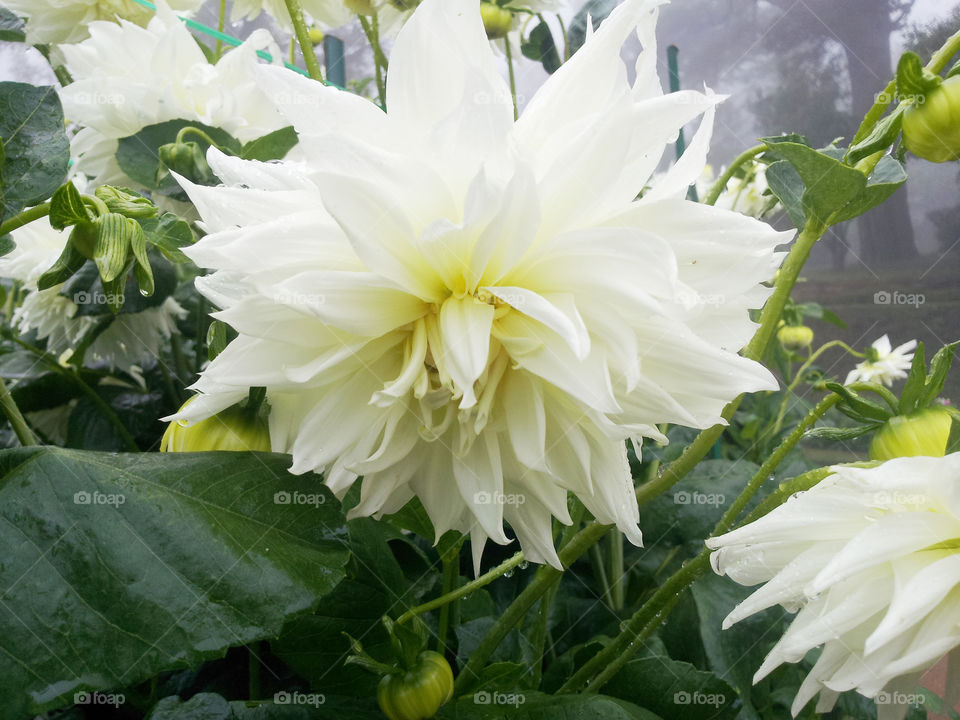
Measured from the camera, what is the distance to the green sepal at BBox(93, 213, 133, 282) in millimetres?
331

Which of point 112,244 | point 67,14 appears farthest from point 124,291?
point 67,14

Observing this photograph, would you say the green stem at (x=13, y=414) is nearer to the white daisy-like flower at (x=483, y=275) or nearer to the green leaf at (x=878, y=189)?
the white daisy-like flower at (x=483, y=275)

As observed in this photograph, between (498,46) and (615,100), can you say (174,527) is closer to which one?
(615,100)

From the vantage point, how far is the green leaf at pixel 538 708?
362 mm

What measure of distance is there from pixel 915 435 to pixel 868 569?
0.10 m

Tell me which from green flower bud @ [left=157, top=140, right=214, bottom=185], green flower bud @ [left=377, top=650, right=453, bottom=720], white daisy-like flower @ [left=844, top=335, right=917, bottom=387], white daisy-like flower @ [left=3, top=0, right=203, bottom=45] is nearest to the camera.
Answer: green flower bud @ [left=377, top=650, right=453, bottom=720]

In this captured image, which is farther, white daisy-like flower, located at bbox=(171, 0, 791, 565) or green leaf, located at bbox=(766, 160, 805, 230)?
green leaf, located at bbox=(766, 160, 805, 230)

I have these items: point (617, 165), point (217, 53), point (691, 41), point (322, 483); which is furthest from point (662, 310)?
point (691, 41)

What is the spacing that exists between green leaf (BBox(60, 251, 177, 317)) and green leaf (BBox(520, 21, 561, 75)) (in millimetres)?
459

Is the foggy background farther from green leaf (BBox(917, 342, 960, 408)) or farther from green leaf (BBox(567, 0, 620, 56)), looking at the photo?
green leaf (BBox(917, 342, 960, 408))

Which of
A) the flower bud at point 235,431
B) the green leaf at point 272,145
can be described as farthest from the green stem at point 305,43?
the flower bud at point 235,431

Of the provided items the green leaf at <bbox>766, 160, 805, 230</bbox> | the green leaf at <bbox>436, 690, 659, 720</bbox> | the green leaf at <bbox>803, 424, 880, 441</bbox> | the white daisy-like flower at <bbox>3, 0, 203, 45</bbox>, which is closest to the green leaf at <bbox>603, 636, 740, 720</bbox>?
the green leaf at <bbox>436, 690, 659, 720</bbox>

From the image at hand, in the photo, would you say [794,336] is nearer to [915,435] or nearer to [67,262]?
Result: [915,435]

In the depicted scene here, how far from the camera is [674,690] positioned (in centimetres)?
45
